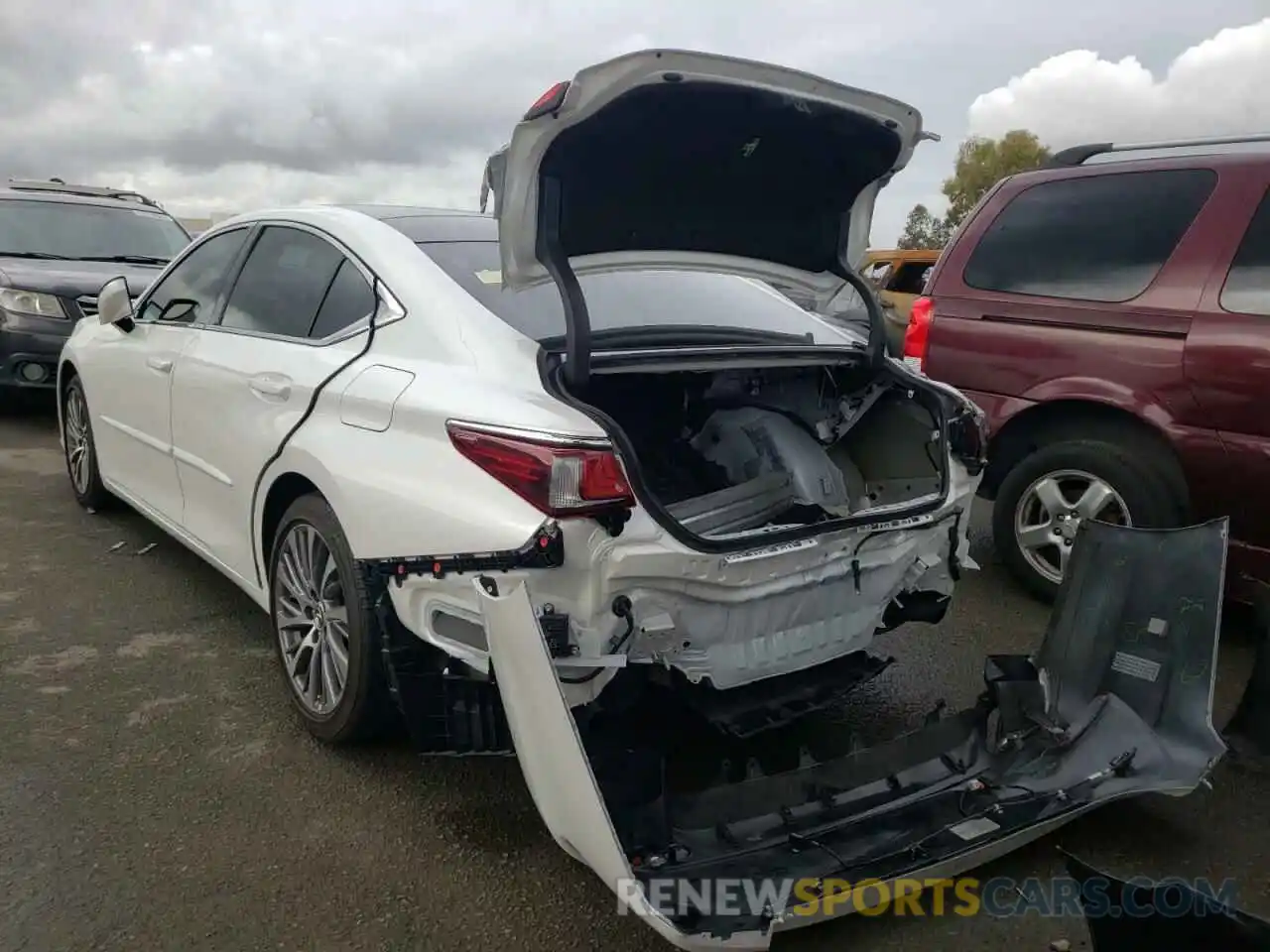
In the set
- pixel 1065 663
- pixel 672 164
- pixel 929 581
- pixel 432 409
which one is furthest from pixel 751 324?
pixel 1065 663

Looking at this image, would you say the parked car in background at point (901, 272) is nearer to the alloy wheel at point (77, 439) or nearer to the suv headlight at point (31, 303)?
the suv headlight at point (31, 303)

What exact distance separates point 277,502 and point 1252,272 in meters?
3.73

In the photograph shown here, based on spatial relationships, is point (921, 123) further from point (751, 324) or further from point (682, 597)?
point (682, 597)

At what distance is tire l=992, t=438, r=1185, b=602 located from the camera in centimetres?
400

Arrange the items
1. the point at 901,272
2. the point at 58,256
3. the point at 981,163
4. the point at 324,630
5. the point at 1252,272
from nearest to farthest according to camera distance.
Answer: the point at 324,630 → the point at 1252,272 → the point at 58,256 → the point at 901,272 → the point at 981,163

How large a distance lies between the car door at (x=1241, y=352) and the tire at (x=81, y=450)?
513 centimetres

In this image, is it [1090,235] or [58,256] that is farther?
[58,256]

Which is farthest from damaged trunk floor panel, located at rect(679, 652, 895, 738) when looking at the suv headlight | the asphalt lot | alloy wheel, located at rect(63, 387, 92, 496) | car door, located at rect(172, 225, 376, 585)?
the suv headlight

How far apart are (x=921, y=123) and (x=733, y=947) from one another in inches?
88.3

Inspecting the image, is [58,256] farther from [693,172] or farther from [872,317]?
[872,317]

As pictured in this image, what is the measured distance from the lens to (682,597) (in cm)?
242

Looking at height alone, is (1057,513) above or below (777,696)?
above

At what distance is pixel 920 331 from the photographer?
486 centimetres

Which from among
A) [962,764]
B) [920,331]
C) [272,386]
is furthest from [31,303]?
[962,764]
